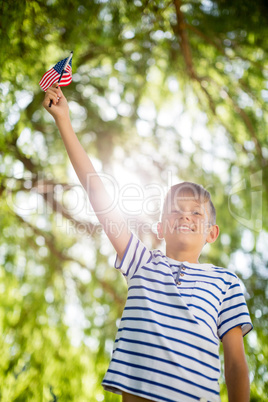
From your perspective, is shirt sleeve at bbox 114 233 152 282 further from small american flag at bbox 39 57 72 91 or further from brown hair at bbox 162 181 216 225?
small american flag at bbox 39 57 72 91

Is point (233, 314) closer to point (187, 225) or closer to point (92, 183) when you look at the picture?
point (187, 225)

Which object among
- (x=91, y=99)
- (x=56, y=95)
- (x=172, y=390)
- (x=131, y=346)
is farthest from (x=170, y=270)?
(x=91, y=99)

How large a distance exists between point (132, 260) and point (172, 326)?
316 millimetres

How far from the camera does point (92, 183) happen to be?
1485mm

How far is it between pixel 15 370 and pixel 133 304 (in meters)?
2.10

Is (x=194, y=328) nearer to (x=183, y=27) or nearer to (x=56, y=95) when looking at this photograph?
(x=56, y=95)

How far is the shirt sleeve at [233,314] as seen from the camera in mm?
1394

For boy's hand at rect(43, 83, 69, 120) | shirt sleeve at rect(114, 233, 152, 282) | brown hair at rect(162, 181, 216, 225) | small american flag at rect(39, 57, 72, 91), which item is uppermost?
small american flag at rect(39, 57, 72, 91)

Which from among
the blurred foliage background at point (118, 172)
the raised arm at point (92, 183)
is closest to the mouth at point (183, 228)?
the raised arm at point (92, 183)

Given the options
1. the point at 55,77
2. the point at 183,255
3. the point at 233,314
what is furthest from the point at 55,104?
the point at 233,314

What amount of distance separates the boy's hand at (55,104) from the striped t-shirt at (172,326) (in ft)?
1.94

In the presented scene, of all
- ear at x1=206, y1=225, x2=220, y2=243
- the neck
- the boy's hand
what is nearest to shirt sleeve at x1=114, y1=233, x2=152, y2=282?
the neck

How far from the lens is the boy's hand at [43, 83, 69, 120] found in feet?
4.88

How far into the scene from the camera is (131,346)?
129 centimetres
